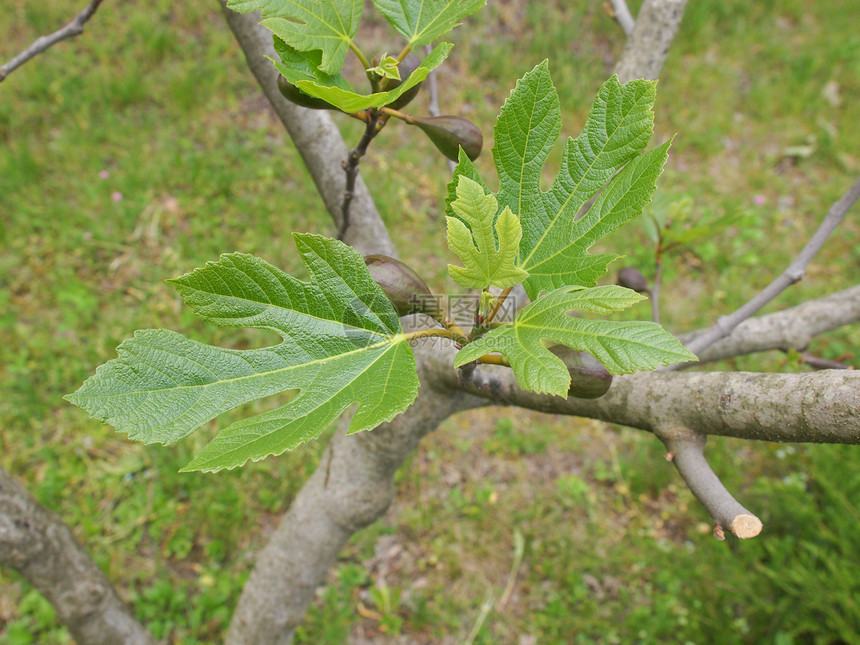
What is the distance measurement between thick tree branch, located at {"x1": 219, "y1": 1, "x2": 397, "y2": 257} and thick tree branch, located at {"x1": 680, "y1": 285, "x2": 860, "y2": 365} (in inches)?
41.3

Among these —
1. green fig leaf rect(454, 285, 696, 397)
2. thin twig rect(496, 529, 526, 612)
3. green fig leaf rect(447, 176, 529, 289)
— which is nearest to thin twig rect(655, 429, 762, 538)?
green fig leaf rect(454, 285, 696, 397)

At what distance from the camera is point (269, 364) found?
0.91m

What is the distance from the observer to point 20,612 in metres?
2.95

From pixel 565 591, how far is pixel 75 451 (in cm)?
314

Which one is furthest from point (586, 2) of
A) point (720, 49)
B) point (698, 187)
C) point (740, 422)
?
point (740, 422)

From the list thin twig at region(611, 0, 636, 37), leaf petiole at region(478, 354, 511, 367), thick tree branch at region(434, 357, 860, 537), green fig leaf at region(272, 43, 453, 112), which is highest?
green fig leaf at region(272, 43, 453, 112)

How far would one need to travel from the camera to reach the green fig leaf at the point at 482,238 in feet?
2.67

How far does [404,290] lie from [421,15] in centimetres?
51

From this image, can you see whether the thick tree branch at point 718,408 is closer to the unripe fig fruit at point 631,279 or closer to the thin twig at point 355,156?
the thin twig at point 355,156

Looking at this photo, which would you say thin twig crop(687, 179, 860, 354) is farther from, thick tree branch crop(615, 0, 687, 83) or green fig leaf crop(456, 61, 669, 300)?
green fig leaf crop(456, 61, 669, 300)

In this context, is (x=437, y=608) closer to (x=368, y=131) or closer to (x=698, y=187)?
(x=368, y=131)

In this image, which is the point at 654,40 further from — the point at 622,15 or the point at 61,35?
the point at 61,35

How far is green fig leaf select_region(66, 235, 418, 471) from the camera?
0.80m

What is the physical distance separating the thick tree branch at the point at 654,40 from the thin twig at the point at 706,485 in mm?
1040
